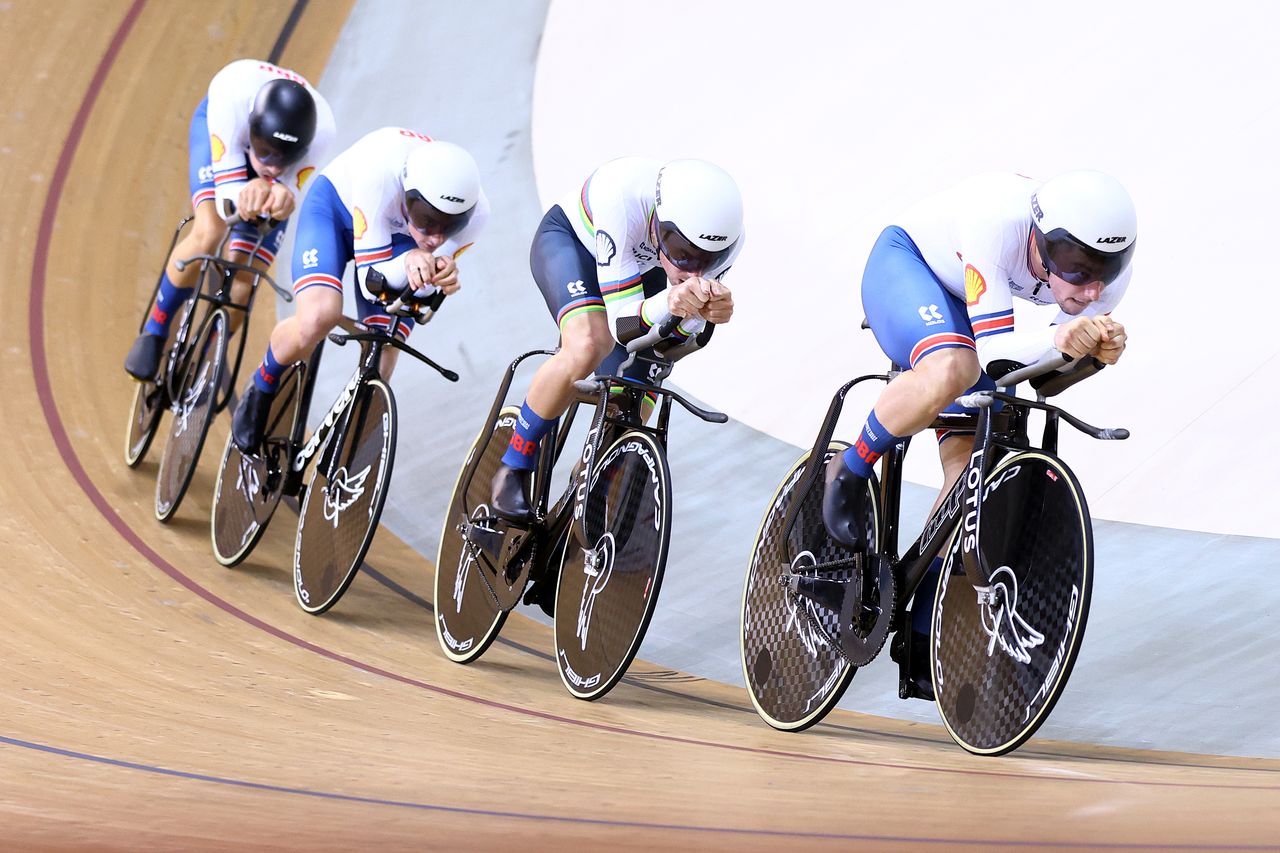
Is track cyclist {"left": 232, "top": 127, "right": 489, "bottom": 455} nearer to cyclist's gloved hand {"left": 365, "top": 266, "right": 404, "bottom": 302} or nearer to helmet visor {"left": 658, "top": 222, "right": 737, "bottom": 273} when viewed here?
cyclist's gloved hand {"left": 365, "top": 266, "right": 404, "bottom": 302}

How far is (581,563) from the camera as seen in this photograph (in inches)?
137

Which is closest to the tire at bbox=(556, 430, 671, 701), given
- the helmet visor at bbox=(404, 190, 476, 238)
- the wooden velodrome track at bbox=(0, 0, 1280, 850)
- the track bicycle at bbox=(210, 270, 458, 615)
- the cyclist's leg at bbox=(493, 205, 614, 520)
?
the wooden velodrome track at bbox=(0, 0, 1280, 850)

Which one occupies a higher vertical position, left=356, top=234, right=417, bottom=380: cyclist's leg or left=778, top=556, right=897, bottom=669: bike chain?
left=356, top=234, right=417, bottom=380: cyclist's leg

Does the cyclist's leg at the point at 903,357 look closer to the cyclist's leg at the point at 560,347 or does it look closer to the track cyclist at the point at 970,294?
the track cyclist at the point at 970,294

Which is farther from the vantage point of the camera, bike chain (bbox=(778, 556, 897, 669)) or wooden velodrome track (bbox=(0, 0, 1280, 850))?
bike chain (bbox=(778, 556, 897, 669))

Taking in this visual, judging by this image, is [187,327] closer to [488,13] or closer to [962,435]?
[962,435]

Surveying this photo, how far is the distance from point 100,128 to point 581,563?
4389 mm

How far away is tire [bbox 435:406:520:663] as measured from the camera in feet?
12.4

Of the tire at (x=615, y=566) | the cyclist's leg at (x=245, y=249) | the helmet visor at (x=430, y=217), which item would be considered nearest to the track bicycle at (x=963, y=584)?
the tire at (x=615, y=566)

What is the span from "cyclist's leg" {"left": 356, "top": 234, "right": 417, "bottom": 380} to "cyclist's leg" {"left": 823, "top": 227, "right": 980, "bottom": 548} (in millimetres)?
1407

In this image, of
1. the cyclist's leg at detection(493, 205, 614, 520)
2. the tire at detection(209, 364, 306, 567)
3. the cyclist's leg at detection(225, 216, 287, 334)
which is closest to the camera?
the cyclist's leg at detection(493, 205, 614, 520)

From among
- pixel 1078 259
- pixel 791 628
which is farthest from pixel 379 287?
pixel 1078 259

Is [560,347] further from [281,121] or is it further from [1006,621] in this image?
[281,121]

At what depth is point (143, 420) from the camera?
196 inches
